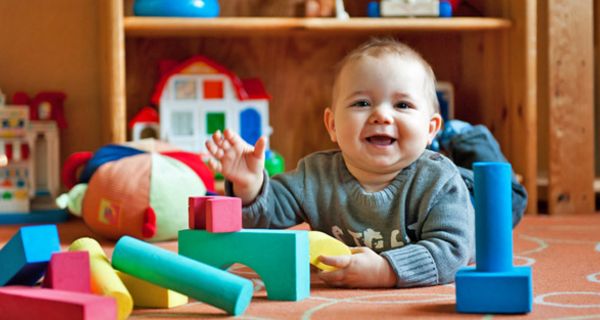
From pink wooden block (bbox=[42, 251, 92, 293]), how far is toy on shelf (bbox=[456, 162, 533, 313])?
1.35ft

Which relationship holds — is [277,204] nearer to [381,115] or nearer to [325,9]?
[381,115]

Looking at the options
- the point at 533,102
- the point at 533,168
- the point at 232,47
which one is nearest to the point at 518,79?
the point at 533,102

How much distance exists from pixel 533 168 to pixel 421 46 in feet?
1.58

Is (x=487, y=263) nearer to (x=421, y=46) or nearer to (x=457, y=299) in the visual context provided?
(x=457, y=299)

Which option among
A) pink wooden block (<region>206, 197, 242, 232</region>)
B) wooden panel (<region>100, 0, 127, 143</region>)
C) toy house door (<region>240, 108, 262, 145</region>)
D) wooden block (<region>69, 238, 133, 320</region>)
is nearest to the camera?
wooden block (<region>69, 238, 133, 320</region>)

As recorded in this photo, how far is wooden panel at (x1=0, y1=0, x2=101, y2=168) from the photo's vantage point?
2.23 metres

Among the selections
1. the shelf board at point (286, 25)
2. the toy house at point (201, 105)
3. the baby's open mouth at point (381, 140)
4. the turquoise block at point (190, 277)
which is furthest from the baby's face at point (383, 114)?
the toy house at point (201, 105)

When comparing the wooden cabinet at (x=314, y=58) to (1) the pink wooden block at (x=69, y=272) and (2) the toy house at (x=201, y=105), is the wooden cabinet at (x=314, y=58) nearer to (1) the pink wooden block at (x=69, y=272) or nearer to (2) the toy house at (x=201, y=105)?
(2) the toy house at (x=201, y=105)

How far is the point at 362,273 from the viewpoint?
117cm

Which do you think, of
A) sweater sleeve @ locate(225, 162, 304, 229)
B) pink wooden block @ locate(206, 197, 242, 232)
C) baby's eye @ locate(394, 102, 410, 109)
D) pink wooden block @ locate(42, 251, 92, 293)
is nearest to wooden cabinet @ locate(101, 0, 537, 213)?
sweater sleeve @ locate(225, 162, 304, 229)

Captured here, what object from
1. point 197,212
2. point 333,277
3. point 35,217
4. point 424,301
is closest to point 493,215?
point 424,301

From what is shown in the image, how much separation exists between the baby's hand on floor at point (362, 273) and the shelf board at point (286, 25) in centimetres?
96

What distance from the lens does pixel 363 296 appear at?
113 centimetres

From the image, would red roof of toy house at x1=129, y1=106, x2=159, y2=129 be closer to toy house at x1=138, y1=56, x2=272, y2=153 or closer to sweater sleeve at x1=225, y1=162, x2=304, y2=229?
toy house at x1=138, y1=56, x2=272, y2=153
